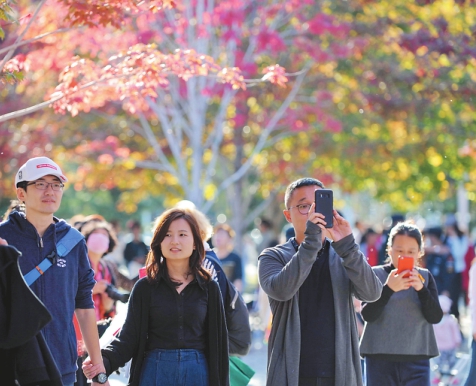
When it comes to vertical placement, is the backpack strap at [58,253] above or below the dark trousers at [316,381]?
above

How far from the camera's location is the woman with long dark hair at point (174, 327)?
4918 millimetres

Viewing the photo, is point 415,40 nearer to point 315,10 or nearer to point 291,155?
point 315,10

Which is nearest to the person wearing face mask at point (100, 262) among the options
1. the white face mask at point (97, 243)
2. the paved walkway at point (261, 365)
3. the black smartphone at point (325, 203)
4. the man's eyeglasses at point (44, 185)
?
the white face mask at point (97, 243)

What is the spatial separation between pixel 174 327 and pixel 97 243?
283cm

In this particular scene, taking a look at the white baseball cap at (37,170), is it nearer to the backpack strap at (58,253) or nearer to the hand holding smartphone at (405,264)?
the backpack strap at (58,253)

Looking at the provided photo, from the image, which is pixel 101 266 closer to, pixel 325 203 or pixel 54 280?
pixel 54 280

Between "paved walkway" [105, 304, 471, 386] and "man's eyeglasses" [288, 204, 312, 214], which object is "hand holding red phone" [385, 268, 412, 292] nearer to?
"man's eyeglasses" [288, 204, 312, 214]

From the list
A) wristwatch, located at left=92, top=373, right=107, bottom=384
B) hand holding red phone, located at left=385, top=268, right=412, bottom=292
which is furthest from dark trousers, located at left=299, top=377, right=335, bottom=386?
hand holding red phone, located at left=385, top=268, right=412, bottom=292

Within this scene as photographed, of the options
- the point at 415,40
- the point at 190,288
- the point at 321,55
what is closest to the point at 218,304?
the point at 190,288

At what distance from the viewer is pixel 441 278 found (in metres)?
13.7

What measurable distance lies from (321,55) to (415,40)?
238cm

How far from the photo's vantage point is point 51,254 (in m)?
5.01

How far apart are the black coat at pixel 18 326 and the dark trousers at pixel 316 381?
149 centimetres

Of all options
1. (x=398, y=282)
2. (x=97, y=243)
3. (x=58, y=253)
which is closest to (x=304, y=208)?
(x=398, y=282)
